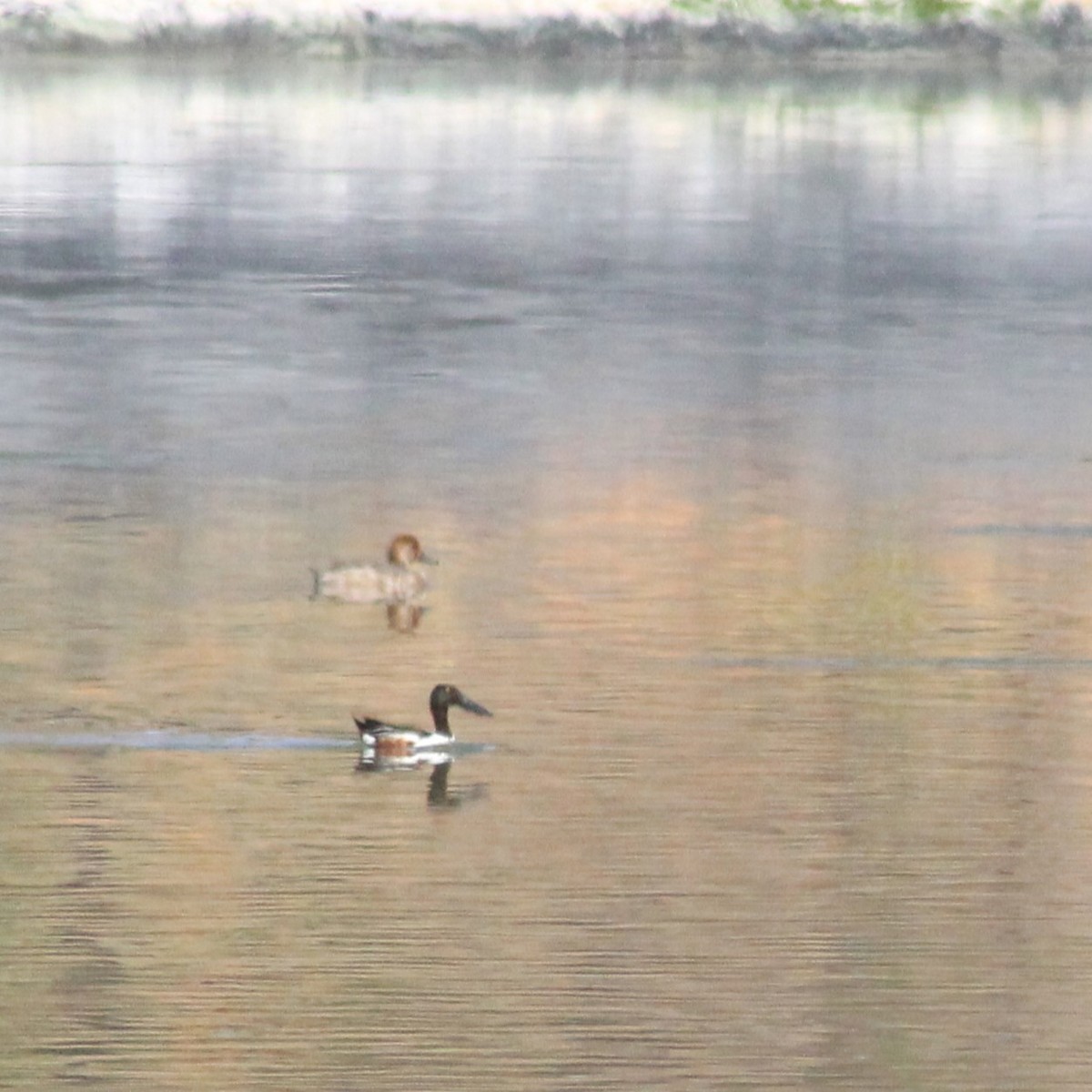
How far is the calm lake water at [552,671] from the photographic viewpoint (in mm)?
7312

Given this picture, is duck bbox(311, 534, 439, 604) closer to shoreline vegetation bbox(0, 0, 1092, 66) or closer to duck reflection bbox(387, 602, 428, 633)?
duck reflection bbox(387, 602, 428, 633)

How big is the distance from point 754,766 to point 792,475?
20.1 ft

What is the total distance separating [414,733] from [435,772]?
5.7 inches

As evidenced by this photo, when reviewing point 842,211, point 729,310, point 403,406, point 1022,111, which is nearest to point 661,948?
point 403,406

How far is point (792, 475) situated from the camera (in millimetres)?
15539

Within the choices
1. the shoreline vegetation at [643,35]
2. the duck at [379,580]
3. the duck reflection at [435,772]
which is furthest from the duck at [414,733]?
the shoreline vegetation at [643,35]

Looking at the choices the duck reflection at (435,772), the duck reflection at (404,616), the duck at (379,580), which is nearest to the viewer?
the duck reflection at (435,772)

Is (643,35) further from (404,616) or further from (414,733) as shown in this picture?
(414,733)

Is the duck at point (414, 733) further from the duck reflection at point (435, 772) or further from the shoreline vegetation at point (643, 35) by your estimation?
the shoreline vegetation at point (643, 35)

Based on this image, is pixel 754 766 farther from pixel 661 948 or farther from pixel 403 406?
pixel 403 406

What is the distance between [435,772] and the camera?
9.58 meters

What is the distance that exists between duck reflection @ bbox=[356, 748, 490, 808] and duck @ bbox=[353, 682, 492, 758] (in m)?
0.02

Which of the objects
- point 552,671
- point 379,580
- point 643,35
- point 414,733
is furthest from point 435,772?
point 643,35

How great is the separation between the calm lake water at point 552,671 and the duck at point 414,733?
3.6 inches
